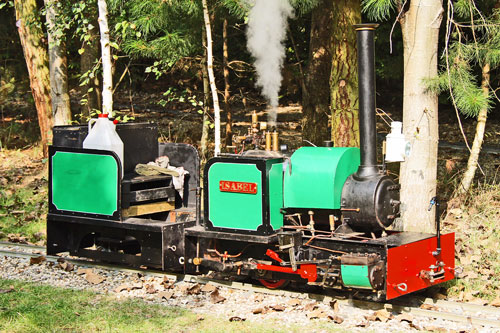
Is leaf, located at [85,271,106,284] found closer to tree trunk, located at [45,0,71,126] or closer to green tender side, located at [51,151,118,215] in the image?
green tender side, located at [51,151,118,215]

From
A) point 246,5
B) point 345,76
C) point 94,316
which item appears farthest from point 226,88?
point 94,316

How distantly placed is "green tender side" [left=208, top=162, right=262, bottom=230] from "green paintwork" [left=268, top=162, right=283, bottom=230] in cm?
11

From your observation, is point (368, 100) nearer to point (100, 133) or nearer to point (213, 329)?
point (213, 329)

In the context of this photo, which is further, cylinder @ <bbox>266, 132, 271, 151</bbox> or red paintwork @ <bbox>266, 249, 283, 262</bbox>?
cylinder @ <bbox>266, 132, 271, 151</bbox>

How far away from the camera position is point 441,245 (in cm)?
682

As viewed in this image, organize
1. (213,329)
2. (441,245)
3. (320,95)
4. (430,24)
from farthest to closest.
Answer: (320,95)
(430,24)
(441,245)
(213,329)

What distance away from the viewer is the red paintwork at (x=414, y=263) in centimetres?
628

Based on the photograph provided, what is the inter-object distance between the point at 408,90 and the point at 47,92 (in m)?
9.55

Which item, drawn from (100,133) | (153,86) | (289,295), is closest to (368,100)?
(289,295)

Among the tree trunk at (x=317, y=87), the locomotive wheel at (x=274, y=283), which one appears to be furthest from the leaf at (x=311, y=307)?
the tree trunk at (x=317, y=87)

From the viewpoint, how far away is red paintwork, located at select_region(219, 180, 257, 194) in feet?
22.1

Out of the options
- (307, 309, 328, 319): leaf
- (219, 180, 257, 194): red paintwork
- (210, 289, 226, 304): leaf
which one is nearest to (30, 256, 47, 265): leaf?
(210, 289, 226, 304): leaf

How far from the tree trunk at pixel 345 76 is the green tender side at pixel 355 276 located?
3.79 m

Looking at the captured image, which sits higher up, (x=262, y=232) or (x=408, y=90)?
(x=408, y=90)
